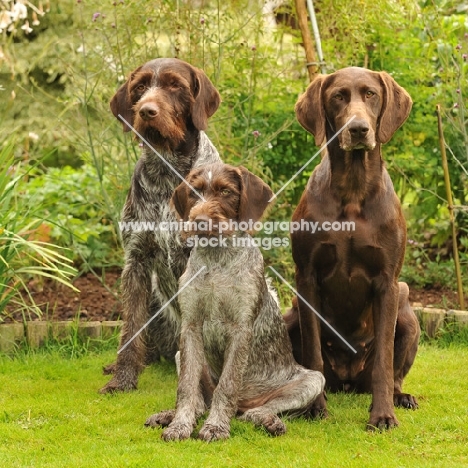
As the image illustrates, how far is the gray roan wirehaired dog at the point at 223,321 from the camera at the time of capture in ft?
15.6

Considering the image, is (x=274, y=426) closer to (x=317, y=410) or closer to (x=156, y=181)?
(x=317, y=410)

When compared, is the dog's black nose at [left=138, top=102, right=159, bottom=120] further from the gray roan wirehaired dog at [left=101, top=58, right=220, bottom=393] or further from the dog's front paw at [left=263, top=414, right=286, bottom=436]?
the dog's front paw at [left=263, top=414, right=286, bottom=436]

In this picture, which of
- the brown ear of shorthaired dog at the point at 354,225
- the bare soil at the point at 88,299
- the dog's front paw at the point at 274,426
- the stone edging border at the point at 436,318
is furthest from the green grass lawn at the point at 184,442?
the bare soil at the point at 88,299

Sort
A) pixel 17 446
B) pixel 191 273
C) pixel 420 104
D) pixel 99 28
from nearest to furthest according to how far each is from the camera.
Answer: pixel 17 446, pixel 191 273, pixel 99 28, pixel 420 104

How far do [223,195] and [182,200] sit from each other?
0.92 feet

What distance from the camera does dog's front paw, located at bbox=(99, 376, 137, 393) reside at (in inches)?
228

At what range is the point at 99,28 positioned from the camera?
285 inches

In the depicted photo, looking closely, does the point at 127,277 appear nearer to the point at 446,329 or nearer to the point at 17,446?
the point at 17,446

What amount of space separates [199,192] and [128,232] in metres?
1.17

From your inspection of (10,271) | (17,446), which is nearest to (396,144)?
(10,271)

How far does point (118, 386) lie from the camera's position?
19.1 feet

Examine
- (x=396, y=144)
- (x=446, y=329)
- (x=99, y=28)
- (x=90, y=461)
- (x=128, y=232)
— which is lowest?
(x=90, y=461)

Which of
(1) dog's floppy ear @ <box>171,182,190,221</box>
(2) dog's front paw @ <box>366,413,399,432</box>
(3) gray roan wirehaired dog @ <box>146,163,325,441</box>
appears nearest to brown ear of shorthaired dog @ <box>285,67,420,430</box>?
(2) dog's front paw @ <box>366,413,399,432</box>

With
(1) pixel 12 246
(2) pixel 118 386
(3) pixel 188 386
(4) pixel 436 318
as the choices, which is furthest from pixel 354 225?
(1) pixel 12 246
